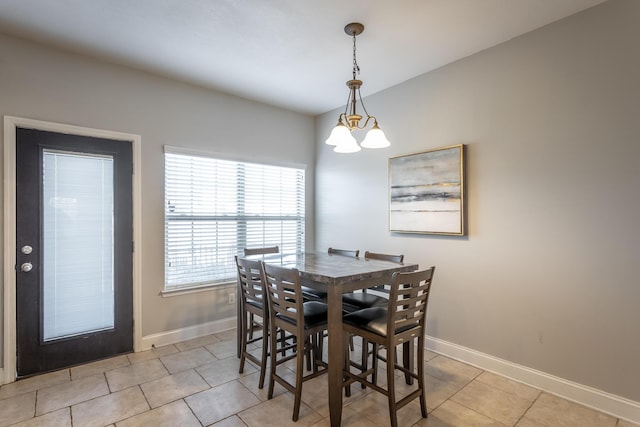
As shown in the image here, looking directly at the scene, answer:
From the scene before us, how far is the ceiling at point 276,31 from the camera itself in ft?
7.21

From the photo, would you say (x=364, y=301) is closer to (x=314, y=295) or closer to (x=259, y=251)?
(x=314, y=295)

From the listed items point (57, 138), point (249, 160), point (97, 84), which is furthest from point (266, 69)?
point (57, 138)

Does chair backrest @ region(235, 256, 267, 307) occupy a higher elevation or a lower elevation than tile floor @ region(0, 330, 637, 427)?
higher

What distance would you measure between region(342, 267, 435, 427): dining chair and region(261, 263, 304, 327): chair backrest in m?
0.35

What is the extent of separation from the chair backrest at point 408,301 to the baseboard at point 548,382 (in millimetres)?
1095

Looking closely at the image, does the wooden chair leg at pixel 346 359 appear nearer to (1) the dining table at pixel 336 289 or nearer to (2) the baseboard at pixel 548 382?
(1) the dining table at pixel 336 289

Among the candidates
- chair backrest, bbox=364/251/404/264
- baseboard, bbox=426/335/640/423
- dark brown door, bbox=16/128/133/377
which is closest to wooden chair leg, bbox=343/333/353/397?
chair backrest, bbox=364/251/404/264

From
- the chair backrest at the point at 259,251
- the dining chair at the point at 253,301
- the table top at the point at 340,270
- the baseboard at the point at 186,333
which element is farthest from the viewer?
the chair backrest at the point at 259,251

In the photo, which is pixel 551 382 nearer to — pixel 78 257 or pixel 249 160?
pixel 249 160

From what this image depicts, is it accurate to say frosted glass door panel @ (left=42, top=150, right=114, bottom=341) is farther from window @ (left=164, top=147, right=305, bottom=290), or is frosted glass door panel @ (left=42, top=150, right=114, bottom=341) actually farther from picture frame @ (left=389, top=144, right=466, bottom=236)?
picture frame @ (left=389, top=144, right=466, bottom=236)

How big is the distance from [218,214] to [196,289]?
857mm

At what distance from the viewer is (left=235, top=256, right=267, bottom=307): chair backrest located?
241cm

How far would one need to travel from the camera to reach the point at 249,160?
3910 millimetres

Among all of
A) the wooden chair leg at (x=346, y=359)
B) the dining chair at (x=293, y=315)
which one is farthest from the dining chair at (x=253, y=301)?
the wooden chair leg at (x=346, y=359)
